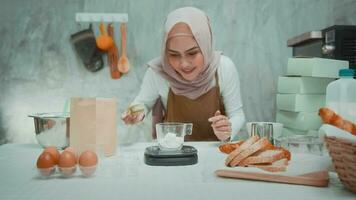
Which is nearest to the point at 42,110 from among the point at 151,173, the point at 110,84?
the point at 110,84

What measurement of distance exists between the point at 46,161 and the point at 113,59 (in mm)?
1842

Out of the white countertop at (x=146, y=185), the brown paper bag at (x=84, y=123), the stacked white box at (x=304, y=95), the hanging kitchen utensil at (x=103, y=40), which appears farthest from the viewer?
the hanging kitchen utensil at (x=103, y=40)

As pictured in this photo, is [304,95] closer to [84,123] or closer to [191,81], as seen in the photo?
[191,81]

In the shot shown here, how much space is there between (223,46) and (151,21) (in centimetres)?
61

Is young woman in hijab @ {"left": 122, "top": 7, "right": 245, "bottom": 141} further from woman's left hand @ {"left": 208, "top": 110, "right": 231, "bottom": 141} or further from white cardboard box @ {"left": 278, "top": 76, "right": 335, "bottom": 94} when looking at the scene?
woman's left hand @ {"left": 208, "top": 110, "right": 231, "bottom": 141}

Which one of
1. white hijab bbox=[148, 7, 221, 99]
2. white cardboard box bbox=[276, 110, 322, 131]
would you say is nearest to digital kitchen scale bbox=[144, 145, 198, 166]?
white hijab bbox=[148, 7, 221, 99]

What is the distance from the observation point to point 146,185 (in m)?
0.86

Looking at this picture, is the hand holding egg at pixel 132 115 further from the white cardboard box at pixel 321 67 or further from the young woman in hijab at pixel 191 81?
the white cardboard box at pixel 321 67

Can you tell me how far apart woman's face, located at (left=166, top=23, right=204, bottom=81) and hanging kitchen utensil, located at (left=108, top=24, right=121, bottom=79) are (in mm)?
817

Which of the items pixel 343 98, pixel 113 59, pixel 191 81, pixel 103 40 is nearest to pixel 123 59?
pixel 113 59

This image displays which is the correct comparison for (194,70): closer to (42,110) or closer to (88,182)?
(88,182)

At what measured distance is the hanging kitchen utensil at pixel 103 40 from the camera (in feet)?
8.60

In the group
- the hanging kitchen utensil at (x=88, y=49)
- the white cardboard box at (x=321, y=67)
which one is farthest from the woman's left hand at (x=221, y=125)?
the hanging kitchen utensil at (x=88, y=49)

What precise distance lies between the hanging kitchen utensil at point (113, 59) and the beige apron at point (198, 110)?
76cm
